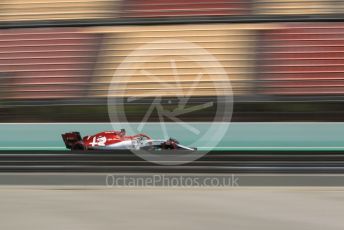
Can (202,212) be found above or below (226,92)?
below

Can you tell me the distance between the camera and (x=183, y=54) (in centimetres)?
618

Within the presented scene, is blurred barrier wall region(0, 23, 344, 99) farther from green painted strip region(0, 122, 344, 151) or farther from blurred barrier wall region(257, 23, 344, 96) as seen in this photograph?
green painted strip region(0, 122, 344, 151)

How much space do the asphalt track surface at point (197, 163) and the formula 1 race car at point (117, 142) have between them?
4.2 inches

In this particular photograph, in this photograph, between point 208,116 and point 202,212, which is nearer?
point 202,212

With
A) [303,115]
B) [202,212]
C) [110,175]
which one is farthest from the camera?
[303,115]

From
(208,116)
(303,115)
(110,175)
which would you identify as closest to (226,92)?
(208,116)

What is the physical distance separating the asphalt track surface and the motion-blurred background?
0.47 meters

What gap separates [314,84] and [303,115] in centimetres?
47

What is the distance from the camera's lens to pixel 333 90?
Answer: 567 centimetres

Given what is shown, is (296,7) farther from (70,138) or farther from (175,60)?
(70,138)

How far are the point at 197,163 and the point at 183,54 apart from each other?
1.51 meters

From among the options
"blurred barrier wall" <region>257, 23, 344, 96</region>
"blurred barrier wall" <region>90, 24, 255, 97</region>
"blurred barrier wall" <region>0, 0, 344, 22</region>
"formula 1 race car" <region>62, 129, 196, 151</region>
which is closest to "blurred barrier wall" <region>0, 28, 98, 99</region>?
"blurred barrier wall" <region>90, 24, 255, 97</region>

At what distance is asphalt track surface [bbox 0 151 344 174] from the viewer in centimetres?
506

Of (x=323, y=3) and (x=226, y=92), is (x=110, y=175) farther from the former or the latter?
(x=323, y=3)
